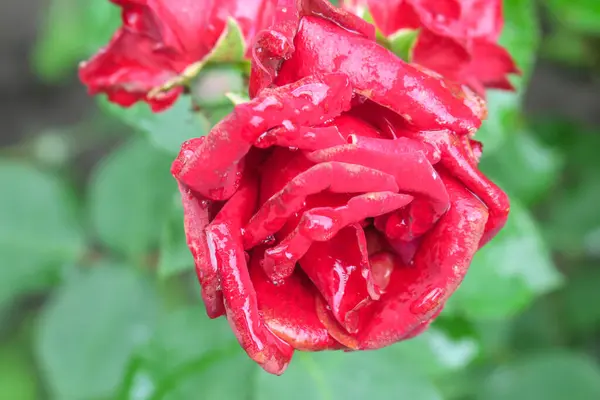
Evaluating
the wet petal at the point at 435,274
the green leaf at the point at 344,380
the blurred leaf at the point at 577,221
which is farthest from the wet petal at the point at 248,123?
the blurred leaf at the point at 577,221

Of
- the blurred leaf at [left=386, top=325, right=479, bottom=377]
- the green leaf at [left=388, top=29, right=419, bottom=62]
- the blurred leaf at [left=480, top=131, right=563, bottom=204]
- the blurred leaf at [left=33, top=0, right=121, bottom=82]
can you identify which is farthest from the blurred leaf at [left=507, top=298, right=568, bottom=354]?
the blurred leaf at [left=33, top=0, right=121, bottom=82]

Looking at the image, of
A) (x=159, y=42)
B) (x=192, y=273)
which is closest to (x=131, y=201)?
(x=192, y=273)

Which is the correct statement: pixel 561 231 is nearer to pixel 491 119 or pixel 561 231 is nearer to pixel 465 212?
pixel 491 119

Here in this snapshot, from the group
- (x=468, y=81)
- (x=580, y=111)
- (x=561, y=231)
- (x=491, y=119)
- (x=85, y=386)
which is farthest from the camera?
(x=580, y=111)

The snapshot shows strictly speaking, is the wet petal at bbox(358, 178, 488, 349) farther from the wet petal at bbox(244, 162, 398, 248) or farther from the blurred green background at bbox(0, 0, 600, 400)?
the blurred green background at bbox(0, 0, 600, 400)

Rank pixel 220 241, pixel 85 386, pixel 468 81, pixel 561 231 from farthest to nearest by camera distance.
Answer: pixel 561 231
pixel 85 386
pixel 468 81
pixel 220 241

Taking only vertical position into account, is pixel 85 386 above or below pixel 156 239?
below

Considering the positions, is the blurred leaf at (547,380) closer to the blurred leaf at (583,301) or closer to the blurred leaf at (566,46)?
the blurred leaf at (583,301)

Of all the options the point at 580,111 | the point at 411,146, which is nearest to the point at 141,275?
the point at 411,146
